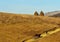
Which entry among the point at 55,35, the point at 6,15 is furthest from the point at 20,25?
the point at 55,35

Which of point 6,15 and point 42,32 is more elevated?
point 6,15

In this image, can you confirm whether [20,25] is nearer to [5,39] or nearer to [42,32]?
[42,32]

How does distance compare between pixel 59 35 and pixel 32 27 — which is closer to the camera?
pixel 59 35

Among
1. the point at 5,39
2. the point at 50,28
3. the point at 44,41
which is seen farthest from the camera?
the point at 50,28

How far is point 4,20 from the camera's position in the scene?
25.4 meters

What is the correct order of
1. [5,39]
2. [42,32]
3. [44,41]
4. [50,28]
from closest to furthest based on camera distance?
[44,41] → [5,39] → [42,32] → [50,28]

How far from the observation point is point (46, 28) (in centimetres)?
2541

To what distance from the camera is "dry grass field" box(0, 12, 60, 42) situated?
856 inches

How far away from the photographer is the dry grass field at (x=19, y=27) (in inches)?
856

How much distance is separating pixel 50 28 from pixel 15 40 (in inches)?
263

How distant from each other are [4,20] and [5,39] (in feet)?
17.1

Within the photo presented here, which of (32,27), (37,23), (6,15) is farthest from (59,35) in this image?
(6,15)

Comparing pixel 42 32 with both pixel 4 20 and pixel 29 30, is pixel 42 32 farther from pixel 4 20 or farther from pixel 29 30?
pixel 4 20

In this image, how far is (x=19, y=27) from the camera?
80.7 ft
